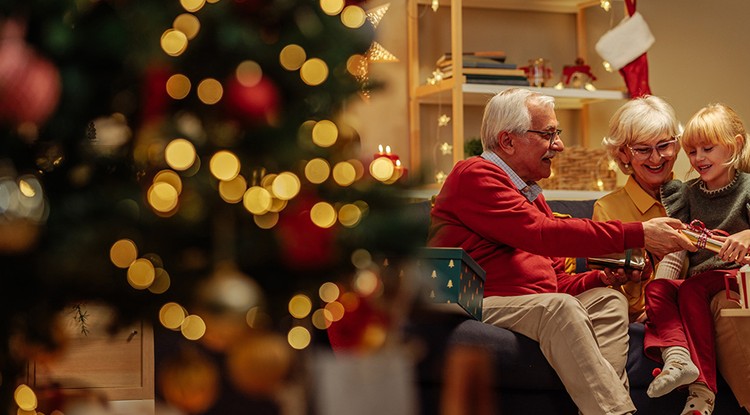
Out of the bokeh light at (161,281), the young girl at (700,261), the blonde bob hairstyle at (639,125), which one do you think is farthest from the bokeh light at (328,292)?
the blonde bob hairstyle at (639,125)

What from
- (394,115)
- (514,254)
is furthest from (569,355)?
(394,115)

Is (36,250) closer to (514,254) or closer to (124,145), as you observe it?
(124,145)

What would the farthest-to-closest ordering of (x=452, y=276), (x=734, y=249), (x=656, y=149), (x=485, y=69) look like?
(x=485, y=69), (x=656, y=149), (x=734, y=249), (x=452, y=276)

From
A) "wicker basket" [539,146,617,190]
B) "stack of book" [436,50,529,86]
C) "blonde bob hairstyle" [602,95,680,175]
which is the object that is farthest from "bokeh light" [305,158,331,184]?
"wicker basket" [539,146,617,190]

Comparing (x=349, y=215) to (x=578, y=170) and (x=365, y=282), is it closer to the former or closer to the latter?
(x=365, y=282)

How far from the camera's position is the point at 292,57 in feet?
2.33

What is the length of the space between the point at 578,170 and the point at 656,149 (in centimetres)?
181

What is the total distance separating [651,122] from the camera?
313 cm

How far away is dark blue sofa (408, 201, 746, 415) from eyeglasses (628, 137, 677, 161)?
26.8 inches

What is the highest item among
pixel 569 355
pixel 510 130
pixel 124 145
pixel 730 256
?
pixel 510 130

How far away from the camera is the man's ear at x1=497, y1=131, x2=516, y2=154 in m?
3.00

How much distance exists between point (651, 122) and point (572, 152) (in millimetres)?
1771

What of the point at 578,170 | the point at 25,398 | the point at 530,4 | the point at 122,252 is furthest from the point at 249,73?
the point at 530,4

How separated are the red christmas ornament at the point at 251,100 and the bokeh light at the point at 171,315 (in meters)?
0.14
